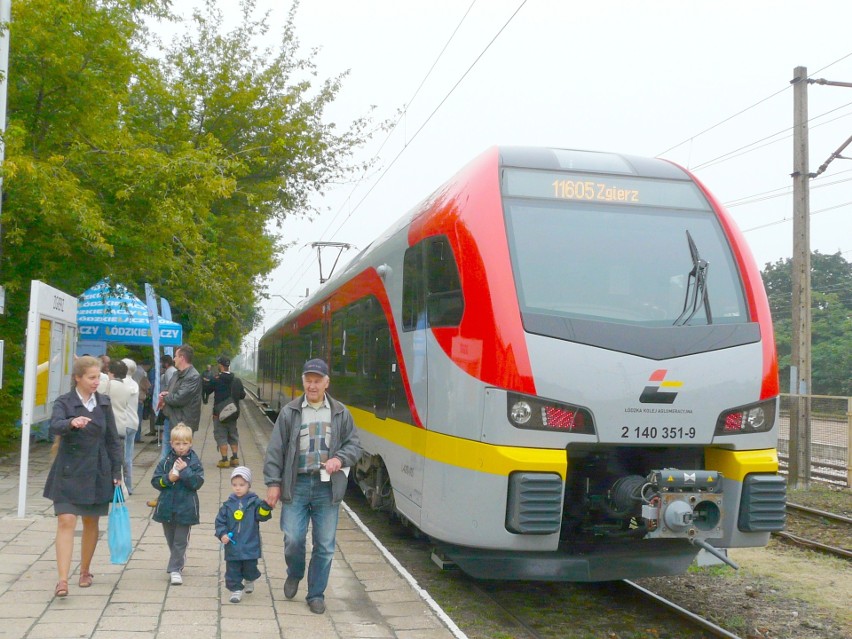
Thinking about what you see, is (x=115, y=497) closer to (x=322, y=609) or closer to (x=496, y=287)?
(x=322, y=609)

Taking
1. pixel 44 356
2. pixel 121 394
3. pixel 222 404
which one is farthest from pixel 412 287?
pixel 222 404

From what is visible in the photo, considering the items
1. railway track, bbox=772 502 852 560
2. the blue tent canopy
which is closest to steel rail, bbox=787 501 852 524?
railway track, bbox=772 502 852 560

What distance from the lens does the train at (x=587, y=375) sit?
230 inches

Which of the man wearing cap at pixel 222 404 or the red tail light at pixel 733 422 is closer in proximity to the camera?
the red tail light at pixel 733 422

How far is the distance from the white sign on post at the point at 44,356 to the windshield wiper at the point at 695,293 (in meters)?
5.82

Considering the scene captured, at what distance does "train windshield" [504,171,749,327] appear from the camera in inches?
247

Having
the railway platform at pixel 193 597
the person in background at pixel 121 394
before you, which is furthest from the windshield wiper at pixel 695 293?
the person in background at pixel 121 394

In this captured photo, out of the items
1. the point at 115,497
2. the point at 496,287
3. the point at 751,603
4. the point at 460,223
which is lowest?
the point at 751,603

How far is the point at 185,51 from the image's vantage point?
2256cm

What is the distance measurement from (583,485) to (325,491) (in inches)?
67.3

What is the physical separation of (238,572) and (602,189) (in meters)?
3.59

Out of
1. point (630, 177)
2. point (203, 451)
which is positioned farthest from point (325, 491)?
point (203, 451)

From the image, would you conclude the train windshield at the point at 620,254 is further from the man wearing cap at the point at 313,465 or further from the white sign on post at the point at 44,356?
the white sign on post at the point at 44,356

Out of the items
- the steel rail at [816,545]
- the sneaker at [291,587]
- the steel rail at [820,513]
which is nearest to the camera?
the sneaker at [291,587]
